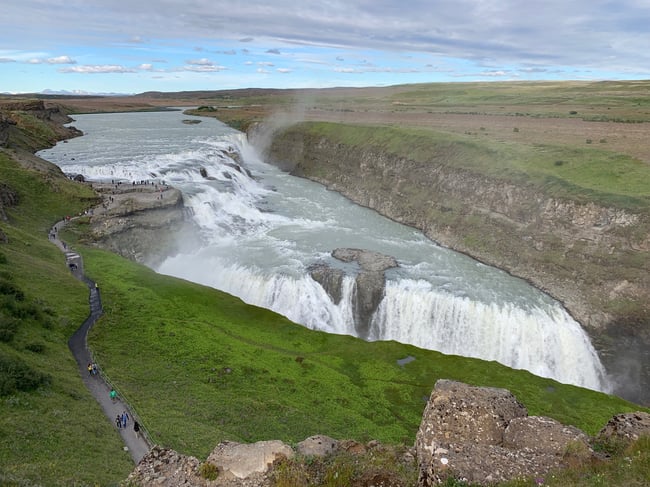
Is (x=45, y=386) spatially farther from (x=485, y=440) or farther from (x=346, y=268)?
(x=346, y=268)

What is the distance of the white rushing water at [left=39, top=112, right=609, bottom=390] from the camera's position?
38.8 meters

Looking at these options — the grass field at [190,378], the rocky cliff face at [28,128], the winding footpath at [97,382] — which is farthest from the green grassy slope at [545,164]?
the rocky cliff face at [28,128]

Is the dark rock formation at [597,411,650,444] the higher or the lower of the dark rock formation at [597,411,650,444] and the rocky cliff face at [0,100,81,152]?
the lower

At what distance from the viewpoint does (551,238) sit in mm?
47375

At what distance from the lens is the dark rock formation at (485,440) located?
10445 mm

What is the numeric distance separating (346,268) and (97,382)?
24744mm

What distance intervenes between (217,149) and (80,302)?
62.3m

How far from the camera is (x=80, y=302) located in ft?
115

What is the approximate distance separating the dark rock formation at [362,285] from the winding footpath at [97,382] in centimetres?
1900

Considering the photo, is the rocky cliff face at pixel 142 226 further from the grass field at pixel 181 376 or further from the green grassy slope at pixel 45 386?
the green grassy slope at pixel 45 386

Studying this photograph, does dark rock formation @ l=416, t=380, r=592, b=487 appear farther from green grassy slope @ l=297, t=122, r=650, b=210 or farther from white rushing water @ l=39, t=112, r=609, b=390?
green grassy slope @ l=297, t=122, r=650, b=210

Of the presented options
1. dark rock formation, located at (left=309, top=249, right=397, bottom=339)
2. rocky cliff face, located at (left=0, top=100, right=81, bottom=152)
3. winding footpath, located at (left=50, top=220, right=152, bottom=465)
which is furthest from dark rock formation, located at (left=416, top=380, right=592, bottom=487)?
rocky cliff face, located at (left=0, top=100, right=81, bottom=152)

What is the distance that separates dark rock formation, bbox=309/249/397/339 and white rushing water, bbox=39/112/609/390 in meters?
0.62

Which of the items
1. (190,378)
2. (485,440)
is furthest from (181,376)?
(485,440)
